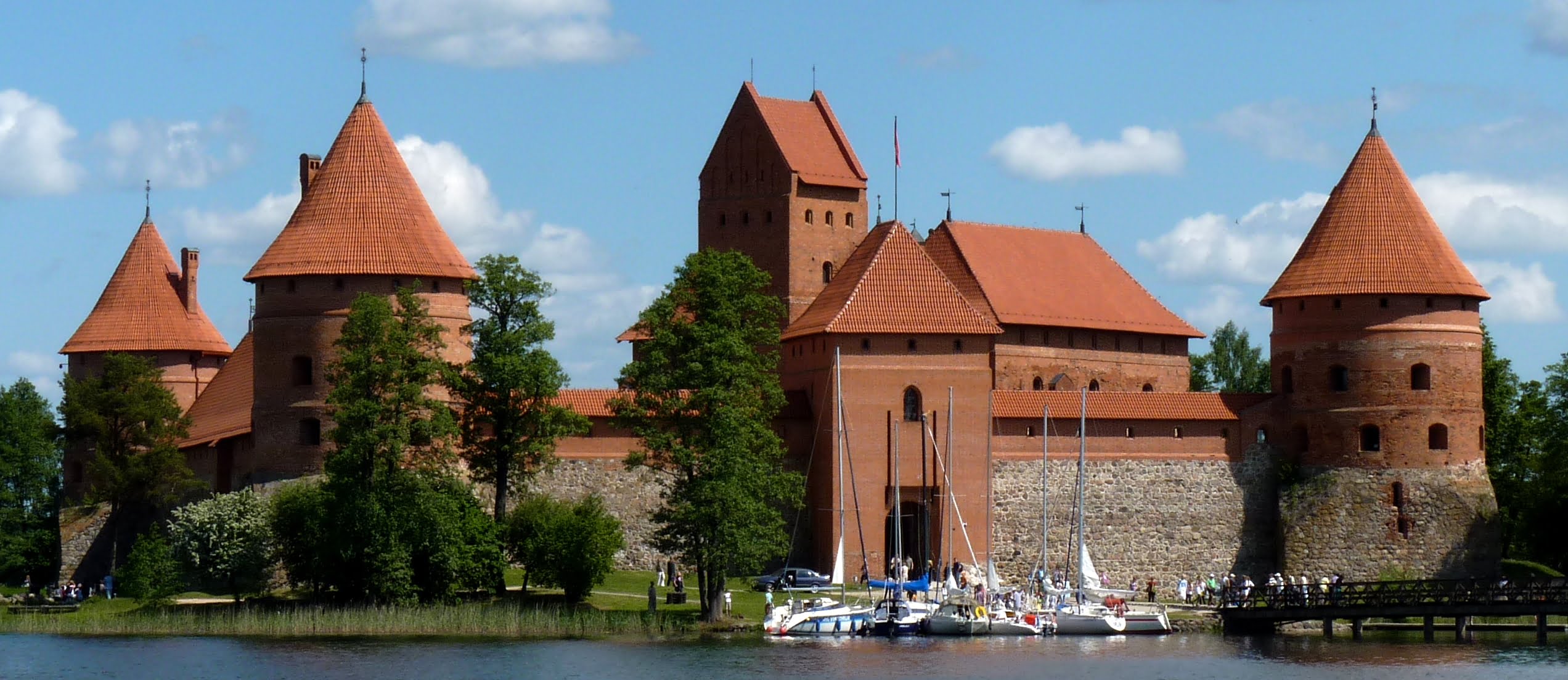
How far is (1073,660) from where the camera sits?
40.5 metres

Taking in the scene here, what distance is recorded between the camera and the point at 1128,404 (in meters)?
51.9

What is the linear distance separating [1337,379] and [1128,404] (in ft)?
14.1

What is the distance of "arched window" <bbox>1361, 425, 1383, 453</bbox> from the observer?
168ft

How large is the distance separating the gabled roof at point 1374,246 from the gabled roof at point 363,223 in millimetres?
17170

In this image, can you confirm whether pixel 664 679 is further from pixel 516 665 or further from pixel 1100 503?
pixel 1100 503

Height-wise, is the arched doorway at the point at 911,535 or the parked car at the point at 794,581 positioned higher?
the arched doorway at the point at 911,535

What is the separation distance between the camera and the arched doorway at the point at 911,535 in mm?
49344

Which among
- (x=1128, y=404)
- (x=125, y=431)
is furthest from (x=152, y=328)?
A: (x=1128, y=404)

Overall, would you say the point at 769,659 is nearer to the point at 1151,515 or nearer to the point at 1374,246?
the point at 1151,515

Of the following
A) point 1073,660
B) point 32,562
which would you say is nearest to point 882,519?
point 1073,660

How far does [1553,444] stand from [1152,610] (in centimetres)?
1330

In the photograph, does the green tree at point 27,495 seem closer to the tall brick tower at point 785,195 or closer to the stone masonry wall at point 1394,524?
the tall brick tower at point 785,195

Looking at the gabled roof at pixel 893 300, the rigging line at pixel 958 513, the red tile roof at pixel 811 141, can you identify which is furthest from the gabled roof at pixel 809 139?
the rigging line at pixel 958 513

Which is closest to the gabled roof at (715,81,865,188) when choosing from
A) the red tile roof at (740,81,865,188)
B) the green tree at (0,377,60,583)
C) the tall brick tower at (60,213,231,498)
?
the red tile roof at (740,81,865,188)
